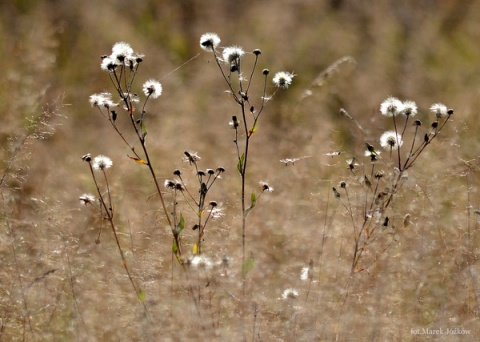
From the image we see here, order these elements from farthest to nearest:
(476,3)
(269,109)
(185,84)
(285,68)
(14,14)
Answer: (476,3) < (14,14) < (285,68) < (185,84) < (269,109)

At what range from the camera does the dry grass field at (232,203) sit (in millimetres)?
2363

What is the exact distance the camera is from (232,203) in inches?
135

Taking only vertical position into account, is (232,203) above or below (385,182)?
above

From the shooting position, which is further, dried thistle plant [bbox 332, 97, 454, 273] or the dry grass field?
dried thistle plant [bbox 332, 97, 454, 273]

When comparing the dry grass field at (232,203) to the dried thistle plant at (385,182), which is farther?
the dried thistle plant at (385,182)

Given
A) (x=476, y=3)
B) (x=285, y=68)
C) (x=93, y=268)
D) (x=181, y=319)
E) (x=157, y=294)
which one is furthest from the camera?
(x=476, y=3)

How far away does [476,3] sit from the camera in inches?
332

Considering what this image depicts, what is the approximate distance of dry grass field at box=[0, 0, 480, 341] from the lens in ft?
7.75

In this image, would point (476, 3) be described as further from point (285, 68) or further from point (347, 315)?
point (347, 315)

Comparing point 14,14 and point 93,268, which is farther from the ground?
point 14,14

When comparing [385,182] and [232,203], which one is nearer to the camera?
[385,182]

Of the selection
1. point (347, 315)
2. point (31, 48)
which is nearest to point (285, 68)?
point (31, 48)

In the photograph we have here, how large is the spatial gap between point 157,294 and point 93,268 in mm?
337

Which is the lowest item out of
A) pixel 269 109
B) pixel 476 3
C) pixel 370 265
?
pixel 370 265
